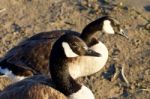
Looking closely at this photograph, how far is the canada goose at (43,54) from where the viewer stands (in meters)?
7.91

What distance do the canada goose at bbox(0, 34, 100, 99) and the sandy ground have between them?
4.32 ft

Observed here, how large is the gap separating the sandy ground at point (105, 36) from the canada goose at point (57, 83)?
1.32m

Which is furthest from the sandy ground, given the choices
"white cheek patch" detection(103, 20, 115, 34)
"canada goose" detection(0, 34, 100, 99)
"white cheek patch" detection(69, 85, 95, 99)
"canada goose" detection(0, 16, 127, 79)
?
"canada goose" detection(0, 34, 100, 99)

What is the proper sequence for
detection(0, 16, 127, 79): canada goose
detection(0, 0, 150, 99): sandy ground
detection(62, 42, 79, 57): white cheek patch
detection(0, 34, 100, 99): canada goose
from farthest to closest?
detection(0, 0, 150, 99): sandy ground, detection(0, 16, 127, 79): canada goose, detection(62, 42, 79, 57): white cheek patch, detection(0, 34, 100, 99): canada goose

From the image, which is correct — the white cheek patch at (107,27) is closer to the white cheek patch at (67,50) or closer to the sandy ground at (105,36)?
the sandy ground at (105,36)

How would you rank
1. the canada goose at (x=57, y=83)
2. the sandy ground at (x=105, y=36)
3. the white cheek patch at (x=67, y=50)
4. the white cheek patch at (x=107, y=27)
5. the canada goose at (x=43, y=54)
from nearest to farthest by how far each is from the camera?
the canada goose at (x=57, y=83), the white cheek patch at (x=67, y=50), the canada goose at (x=43, y=54), the sandy ground at (x=105, y=36), the white cheek patch at (x=107, y=27)

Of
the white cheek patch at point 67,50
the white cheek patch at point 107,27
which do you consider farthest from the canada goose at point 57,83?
the white cheek patch at point 107,27

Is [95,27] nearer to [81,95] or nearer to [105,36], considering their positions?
[105,36]

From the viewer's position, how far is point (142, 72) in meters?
8.48

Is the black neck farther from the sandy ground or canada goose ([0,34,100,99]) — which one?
the sandy ground

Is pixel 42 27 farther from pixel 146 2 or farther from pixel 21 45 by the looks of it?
pixel 146 2

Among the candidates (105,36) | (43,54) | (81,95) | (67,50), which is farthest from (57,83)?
(105,36)

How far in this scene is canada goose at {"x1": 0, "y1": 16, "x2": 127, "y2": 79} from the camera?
26.0 ft

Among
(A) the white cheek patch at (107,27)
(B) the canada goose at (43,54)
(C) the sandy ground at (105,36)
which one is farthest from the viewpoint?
(A) the white cheek patch at (107,27)
